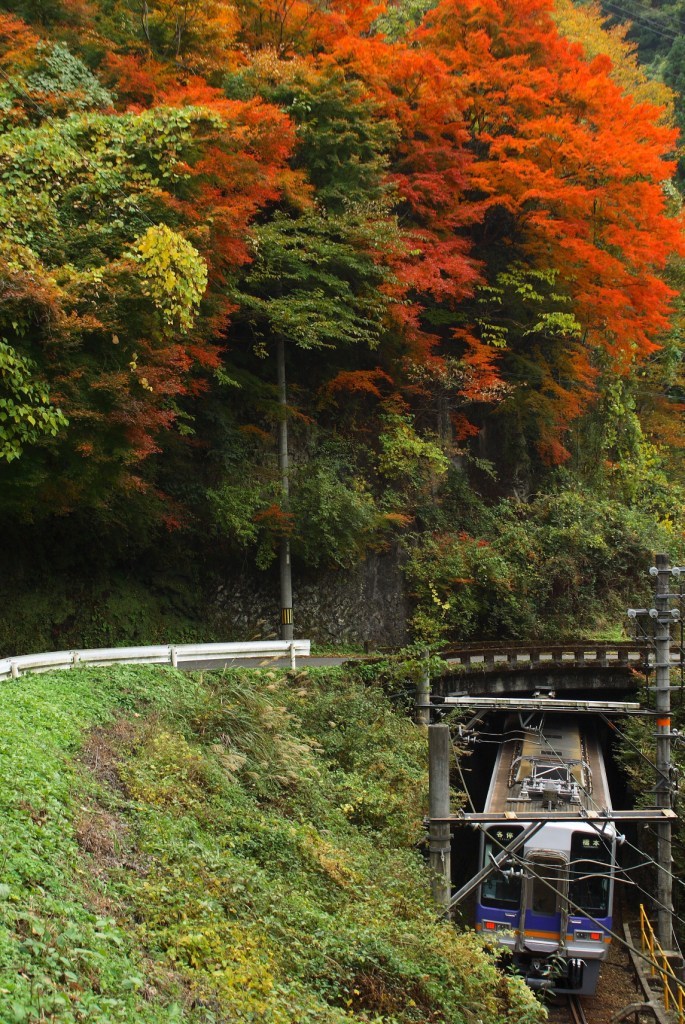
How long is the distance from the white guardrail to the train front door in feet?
20.0

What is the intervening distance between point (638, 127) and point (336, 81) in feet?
32.1

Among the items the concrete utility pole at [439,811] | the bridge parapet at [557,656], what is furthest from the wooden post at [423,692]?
the concrete utility pole at [439,811]

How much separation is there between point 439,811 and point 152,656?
22.5ft

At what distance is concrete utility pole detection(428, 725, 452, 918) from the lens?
12.7 metres

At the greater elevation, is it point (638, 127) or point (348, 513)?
point (638, 127)

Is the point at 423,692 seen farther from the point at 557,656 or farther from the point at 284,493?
the point at 284,493

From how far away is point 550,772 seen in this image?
1847cm

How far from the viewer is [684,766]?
2075 centimetres

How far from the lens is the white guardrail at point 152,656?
14.8 meters

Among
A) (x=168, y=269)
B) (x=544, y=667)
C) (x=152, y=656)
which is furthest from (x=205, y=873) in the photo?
(x=544, y=667)

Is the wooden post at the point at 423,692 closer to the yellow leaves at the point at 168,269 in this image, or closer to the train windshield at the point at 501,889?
the train windshield at the point at 501,889

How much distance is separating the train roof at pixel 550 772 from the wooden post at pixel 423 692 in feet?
5.87

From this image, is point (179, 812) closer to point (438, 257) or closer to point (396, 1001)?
point (396, 1001)

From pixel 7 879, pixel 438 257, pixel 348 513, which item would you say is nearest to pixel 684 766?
pixel 348 513
